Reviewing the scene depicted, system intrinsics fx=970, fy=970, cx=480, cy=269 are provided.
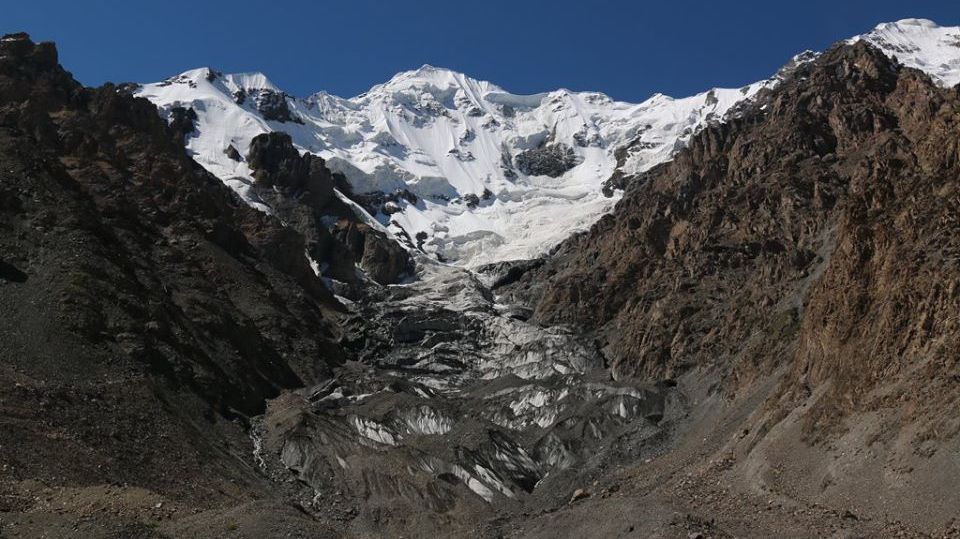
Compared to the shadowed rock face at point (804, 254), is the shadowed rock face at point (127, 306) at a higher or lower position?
higher

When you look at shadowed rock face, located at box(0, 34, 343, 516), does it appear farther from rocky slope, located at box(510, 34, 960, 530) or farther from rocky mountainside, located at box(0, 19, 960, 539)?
rocky slope, located at box(510, 34, 960, 530)

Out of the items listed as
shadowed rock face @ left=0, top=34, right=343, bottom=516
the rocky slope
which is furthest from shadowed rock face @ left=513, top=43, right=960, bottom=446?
shadowed rock face @ left=0, top=34, right=343, bottom=516

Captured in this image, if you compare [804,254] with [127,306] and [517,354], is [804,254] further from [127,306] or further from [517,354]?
[127,306]

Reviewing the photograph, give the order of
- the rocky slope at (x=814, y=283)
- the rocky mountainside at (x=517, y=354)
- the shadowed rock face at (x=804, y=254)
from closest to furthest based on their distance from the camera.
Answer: the rocky slope at (x=814, y=283), the rocky mountainside at (x=517, y=354), the shadowed rock face at (x=804, y=254)

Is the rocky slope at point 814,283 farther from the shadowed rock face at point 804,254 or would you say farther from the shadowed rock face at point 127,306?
the shadowed rock face at point 127,306

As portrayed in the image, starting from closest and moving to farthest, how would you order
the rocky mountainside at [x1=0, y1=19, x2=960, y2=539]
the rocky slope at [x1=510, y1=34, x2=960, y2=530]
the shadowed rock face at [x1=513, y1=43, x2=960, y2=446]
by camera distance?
the rocky slope at [x1=510, y1=34, x2=960, y2=530]
the rocky mountainside at [x1=0, y1=19, x2=960, y2=539]
the shadowed rock face at [x1=513, y1=43, x2=960, y2=446]

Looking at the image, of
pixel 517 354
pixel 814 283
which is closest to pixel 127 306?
pixel 517 354

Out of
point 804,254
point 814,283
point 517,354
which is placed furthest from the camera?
point 517,354

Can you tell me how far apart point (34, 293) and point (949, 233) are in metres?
77.3

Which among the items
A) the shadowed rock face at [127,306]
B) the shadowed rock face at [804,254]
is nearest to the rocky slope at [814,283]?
the shadowed rock face at [804,254]

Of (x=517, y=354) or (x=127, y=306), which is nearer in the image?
(x=127, y=306)

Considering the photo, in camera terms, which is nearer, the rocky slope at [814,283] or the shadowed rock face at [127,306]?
the rocky slope at [814,283]

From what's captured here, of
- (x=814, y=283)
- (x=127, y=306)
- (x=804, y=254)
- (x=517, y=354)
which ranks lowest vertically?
(x=814, y=283)

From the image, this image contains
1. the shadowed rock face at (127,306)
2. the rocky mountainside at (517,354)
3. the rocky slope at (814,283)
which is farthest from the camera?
the shadowed rock face at (127,306)
